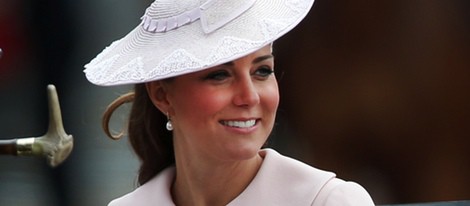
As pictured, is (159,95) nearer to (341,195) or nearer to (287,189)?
(287,189)

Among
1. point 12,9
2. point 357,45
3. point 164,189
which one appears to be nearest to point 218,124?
point 164,189

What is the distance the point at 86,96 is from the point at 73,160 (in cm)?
31

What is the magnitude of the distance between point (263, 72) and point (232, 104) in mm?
90

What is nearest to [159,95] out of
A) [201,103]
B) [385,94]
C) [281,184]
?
[201,103]

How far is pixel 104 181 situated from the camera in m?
5.35

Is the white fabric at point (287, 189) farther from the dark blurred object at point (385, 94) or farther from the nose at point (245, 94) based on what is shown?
the dark blurred object at point (385, 94)

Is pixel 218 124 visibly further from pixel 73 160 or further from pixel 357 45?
pixel 73 160

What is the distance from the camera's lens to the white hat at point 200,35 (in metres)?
2.10

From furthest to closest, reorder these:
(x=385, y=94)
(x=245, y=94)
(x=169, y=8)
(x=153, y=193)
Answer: (x=385, y=94), (x=153, y=193), (x=169, y=8), (x=245, y=94)

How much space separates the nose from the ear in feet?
0.63

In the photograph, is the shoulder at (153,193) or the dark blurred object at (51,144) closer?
the dark blurred object at (51,144)

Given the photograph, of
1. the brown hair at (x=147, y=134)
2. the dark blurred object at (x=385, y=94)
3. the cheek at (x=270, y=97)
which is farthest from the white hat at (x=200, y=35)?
the dark blurred object at (x=385, y=94)

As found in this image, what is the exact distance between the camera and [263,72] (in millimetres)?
2176

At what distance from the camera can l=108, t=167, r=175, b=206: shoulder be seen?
2402 millimetres
